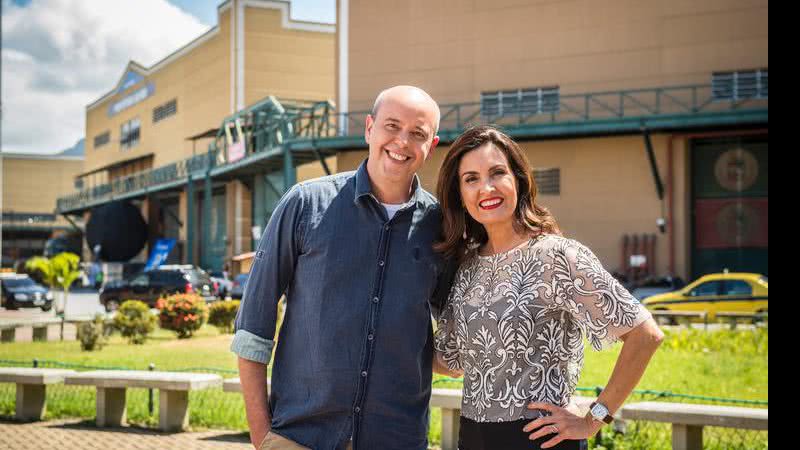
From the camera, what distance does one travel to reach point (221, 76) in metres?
48.5

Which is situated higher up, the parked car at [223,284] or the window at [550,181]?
the window at [550,181]

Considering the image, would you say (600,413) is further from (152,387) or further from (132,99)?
(132,99)

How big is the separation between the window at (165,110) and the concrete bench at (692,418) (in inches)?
2032

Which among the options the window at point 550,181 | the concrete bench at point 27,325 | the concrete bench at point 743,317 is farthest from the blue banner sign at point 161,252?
the concrete bench at point 743,317

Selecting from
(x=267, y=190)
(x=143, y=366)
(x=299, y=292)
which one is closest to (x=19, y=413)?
(x=143, y=366)

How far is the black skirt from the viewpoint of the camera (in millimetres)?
3232

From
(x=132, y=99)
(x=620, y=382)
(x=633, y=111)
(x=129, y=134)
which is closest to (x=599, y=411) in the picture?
(x=620, y=382)

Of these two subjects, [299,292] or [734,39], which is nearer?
[299,292]

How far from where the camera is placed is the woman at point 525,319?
3.21 meters

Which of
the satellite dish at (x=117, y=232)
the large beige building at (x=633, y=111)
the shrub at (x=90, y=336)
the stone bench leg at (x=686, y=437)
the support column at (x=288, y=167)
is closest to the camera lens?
the stone bench leg at (x=686, y=437)

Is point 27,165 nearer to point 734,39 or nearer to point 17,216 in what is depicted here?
point 17,216

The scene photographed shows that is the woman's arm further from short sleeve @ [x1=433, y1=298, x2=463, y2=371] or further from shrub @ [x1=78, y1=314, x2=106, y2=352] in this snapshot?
shrub @ [x1=78, y1=314, x2=106, y2=352]

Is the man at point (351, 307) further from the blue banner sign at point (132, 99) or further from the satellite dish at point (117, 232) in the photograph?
the blue banner sign at point (132, 99)
